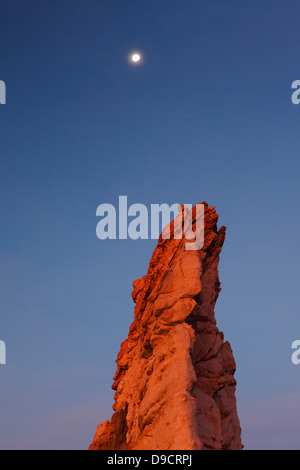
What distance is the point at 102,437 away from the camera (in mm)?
21969

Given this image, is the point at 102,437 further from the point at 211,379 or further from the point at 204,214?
the point at 204,214

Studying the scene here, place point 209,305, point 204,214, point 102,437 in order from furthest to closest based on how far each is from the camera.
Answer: point 204,214 → point 209,305 → point 102,437

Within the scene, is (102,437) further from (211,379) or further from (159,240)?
(159,240)

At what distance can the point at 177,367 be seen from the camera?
18.1 meters

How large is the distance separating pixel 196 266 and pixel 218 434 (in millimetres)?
6885

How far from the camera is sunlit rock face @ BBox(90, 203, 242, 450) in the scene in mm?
17109

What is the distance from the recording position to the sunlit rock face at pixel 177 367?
56.1ft

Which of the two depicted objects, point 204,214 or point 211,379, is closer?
point 211,379
